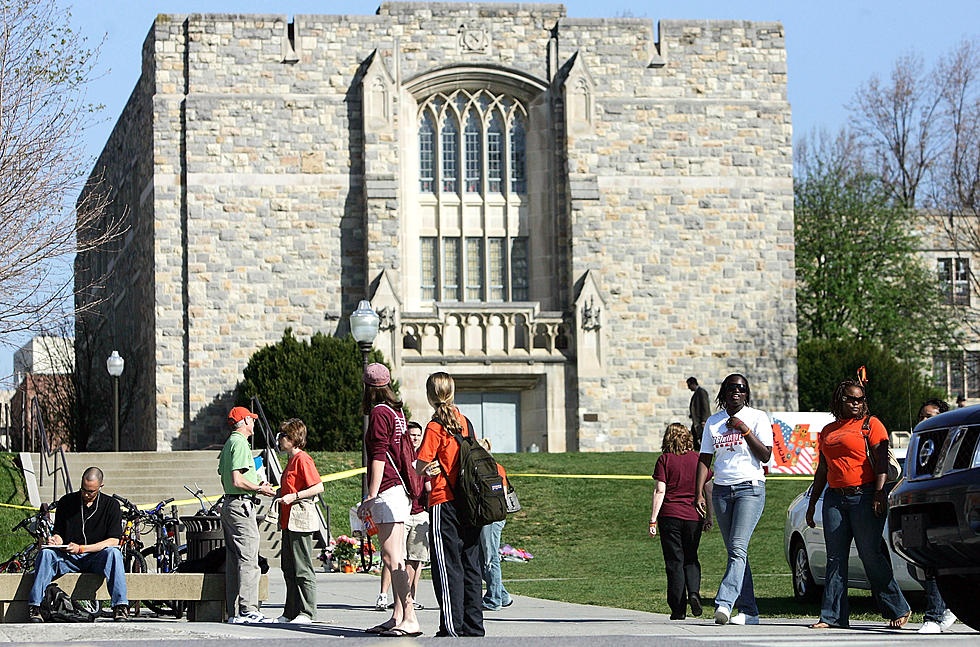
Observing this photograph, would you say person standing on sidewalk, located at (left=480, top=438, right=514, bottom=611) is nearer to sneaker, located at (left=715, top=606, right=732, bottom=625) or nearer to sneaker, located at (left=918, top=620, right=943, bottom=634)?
A: sneaker, located at (left=715, top=606, right=732, bottom=625)

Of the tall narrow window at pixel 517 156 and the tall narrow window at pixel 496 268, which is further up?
the tall narrow window at pixel 517 156

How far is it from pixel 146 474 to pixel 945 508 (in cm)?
1982

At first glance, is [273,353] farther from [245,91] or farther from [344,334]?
[245,91]

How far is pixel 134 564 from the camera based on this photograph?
45.0 feet

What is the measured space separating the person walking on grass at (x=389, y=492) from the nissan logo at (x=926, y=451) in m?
3.30

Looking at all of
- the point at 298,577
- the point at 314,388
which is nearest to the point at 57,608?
the point at 298,577

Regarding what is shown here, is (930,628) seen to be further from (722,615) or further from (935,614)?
(722,615)

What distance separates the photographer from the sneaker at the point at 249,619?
449 inches

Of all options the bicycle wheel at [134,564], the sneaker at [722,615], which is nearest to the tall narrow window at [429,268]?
the bicycle wheel at [134,564]

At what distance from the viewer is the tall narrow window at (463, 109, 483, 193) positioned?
3428cm

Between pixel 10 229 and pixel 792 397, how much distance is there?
61.5 feet

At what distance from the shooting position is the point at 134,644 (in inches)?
369

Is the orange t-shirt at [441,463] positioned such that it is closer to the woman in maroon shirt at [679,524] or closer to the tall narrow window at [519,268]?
the woman in maroon shirt at [679,524]

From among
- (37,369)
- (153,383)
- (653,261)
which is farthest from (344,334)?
(37,369)
